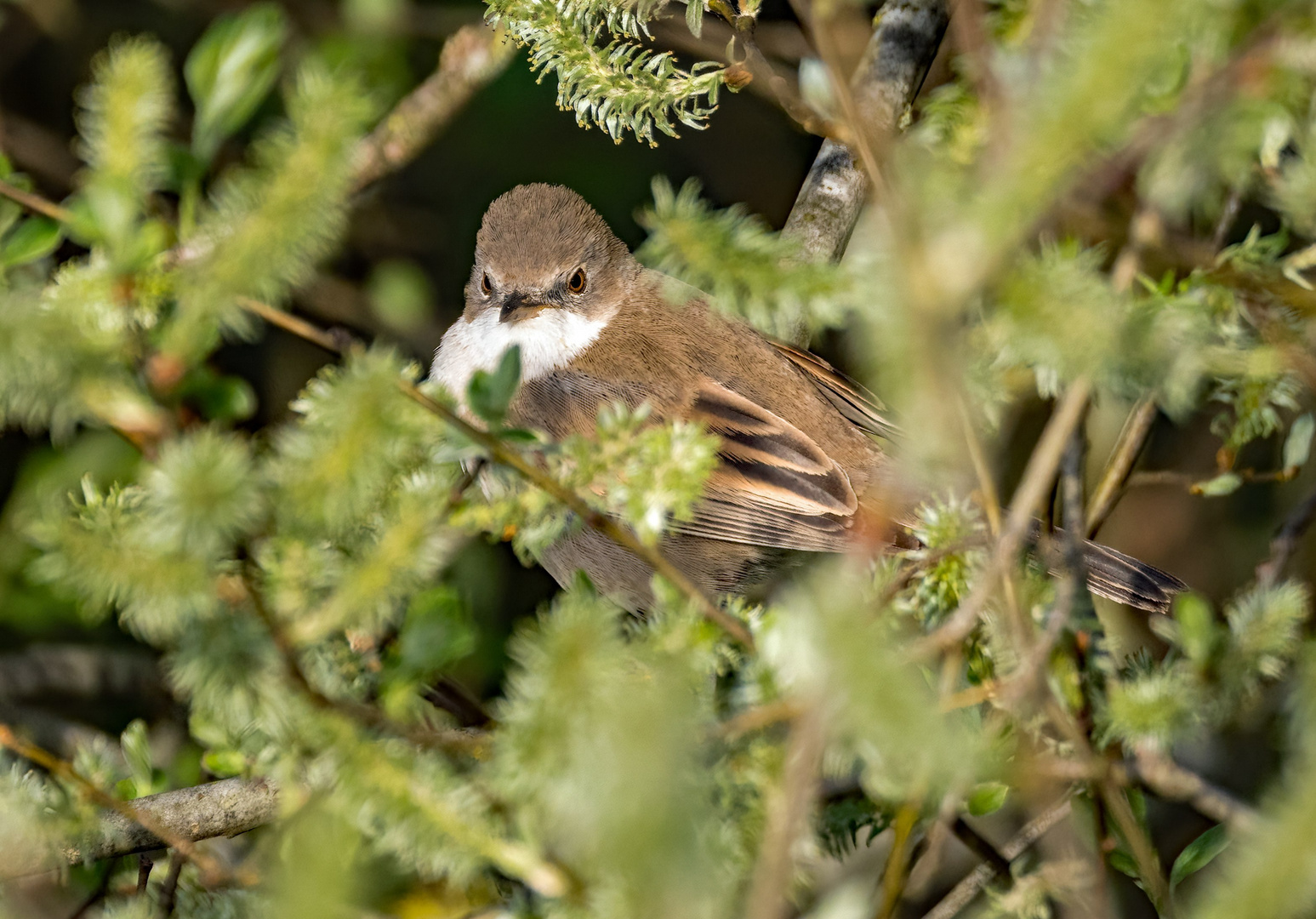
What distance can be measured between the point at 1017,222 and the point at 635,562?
2780 mm

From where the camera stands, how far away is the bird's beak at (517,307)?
170 inches

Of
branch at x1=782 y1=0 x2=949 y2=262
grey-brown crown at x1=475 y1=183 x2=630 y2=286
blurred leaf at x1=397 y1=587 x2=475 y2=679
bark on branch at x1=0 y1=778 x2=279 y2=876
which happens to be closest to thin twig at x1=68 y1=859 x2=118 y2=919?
bark on branch at x1=0 y1=778 x2=279 y2=876

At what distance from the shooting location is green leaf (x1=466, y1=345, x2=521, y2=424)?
2049 millimetres

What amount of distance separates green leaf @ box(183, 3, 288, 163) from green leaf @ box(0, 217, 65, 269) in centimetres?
41

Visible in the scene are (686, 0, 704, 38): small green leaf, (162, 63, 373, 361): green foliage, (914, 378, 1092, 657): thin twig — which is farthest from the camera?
(686, 0, 704, 38): small green leaf

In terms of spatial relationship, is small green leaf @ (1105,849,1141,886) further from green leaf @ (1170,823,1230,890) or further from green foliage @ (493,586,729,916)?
green foliage @ (493,586,729,916)

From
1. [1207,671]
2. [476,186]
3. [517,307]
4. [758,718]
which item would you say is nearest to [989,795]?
[1207,671]

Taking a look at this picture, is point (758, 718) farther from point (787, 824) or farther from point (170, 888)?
point (170, 888)

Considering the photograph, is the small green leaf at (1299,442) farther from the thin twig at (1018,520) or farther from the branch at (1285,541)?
the thin twig at (1018,520)

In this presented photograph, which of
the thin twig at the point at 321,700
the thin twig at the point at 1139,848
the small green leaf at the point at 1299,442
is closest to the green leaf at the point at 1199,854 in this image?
the thin twig at the point at 1139,848

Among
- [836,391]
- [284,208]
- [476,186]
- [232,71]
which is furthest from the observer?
[476,186]

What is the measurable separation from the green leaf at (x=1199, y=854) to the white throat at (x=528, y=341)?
258cm

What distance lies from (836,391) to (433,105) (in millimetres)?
2083

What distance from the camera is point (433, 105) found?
499 cm
